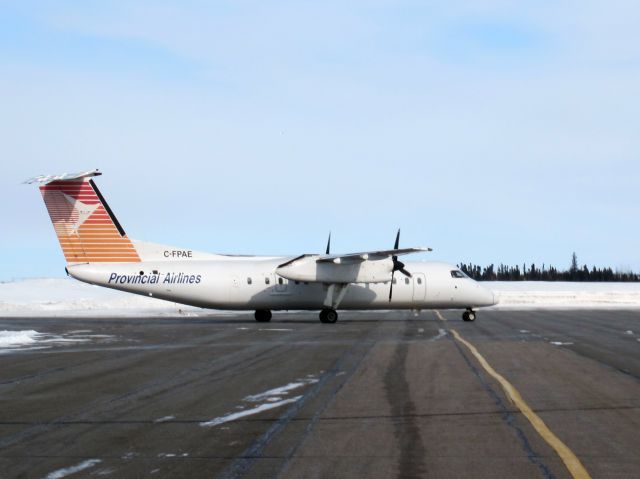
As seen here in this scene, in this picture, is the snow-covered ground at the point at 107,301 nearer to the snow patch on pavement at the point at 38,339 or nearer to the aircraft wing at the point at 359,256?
the aircraft wing at the point at 359,256

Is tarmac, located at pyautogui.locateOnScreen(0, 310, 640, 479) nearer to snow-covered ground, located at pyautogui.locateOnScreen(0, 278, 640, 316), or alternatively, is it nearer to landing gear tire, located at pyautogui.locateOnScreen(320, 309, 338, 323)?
landing gear tire, located at pyautogui.locateOnScreen(320, 309, 338, 323)

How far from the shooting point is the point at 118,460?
8781 millimetres

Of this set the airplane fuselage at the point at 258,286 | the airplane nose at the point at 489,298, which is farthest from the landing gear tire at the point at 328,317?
the airplane nose at the point at 489,298

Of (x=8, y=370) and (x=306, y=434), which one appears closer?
(x=306, y=434)

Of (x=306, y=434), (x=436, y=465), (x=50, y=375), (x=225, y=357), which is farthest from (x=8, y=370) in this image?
(x=436, y=465)

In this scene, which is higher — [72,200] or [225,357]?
[72,200]

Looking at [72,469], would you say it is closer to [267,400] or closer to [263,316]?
[267,400]

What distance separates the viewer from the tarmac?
8.53 metres

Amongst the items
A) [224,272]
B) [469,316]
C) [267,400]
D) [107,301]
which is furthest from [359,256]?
[107,301]

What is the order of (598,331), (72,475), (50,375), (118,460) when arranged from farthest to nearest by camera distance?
(598,331) < (50,375) < (118,460) < (72,475)

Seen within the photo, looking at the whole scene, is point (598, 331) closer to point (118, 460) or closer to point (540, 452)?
point (540, 452)

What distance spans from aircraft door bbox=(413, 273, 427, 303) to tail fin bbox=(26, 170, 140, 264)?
14.5 m

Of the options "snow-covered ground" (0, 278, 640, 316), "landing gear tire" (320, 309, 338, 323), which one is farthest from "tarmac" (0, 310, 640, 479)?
"snow-covered ground" (0, 278, 640, 316)

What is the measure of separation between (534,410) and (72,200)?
1265 inches
